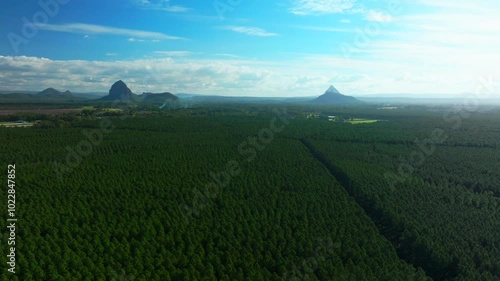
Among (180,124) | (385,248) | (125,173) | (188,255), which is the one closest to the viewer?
(188,255)

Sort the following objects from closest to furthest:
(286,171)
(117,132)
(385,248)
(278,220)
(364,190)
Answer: (385,248), (278,220), (364,190), (286,171), (117,132)

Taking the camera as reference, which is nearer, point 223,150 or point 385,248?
point 385,248

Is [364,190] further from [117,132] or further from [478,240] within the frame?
[117,132]

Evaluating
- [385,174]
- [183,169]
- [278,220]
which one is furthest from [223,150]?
[278,220]

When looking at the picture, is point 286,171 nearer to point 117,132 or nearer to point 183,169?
point 183,169

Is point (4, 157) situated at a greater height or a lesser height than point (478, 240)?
greater

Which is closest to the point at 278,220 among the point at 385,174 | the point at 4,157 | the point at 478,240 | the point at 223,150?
the point at 478,240
